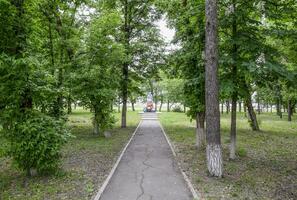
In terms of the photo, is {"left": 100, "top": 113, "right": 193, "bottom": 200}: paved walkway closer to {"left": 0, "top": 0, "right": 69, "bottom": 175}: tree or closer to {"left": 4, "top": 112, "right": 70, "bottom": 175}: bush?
{"left": 4, "top": 112, "right": 70, "bottom": 175}: bush

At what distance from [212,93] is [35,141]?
16.2 ft

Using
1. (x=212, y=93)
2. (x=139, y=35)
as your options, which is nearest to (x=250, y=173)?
(x=212, y=93)

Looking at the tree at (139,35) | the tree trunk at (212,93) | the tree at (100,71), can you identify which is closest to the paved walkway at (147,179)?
the tree trunk at (212,93)

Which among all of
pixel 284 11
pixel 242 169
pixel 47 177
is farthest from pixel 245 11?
pixel 47 177

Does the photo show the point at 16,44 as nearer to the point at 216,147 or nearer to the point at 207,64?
the point at 207,64

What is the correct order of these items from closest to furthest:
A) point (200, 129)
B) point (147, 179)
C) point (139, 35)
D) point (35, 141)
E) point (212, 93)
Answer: point (35, 141), point (147, 179), point (212, 93), point (200, 129), point (139, 35)

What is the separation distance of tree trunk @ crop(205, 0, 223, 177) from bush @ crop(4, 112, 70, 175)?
4096mm

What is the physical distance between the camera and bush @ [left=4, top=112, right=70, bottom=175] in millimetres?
7114

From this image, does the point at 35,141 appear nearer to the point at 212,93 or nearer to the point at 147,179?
the point at 147,179

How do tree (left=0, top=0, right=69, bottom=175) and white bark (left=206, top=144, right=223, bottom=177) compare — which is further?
white bark (left=206, top=144, right=223, bottom=177)

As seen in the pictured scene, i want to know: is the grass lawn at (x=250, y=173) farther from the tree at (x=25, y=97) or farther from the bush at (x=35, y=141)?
the tree at (x=25, y=97)

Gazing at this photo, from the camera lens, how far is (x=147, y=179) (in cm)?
750

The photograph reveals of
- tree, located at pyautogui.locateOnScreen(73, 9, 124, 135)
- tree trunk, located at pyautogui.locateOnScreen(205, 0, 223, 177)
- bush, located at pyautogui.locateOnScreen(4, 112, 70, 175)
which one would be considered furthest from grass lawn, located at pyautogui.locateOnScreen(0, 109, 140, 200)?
tree, located at pyautogui.locateOnScreen(73, 9, 124, 135)

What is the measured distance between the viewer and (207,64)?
7.72 m
